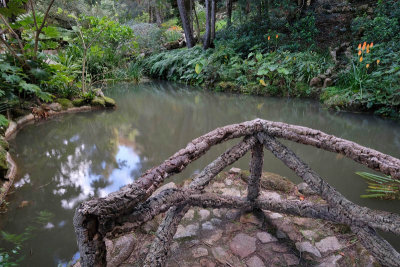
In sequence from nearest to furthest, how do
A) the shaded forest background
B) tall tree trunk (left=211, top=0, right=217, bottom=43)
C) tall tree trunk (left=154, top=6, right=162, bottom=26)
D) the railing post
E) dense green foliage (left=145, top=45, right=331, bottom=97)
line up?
the railing post
the shaded forest background
dense green foliage (left=145, top=45, right=331, bottom=97)
tall tree trunk (left=211, top=0, right=217, bottom=43)
tall tree trunk (left=154, top=6, right=162, bottom=26)

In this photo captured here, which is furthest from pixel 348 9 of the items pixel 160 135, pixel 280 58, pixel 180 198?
pixel 180 198

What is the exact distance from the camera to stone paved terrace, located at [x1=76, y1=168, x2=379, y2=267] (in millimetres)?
1399

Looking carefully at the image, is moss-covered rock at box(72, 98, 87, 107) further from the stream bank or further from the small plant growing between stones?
the small plant growing between stones

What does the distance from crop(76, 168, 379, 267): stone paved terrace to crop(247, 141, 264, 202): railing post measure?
18 centimetres

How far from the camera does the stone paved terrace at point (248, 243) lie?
4.59 feet

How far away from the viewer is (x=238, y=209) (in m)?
1.83

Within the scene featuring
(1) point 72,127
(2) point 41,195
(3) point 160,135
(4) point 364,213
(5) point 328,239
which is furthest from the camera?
(1) point 72,127

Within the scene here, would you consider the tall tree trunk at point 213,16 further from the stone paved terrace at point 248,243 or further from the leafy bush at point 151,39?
the stone paved terrace at point 248,243

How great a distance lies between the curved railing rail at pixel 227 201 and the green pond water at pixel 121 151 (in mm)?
717

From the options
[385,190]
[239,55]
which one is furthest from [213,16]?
[385,190]

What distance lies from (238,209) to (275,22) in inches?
351

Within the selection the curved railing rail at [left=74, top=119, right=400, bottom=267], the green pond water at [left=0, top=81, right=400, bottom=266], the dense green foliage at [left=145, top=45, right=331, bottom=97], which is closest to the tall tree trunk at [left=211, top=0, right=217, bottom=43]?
the dense green foliage at [left=145, top=45, right=331, bottom=97]

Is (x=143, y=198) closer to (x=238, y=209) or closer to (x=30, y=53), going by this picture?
(x=238, y=209)

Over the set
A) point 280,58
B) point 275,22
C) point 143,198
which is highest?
point 275,22
